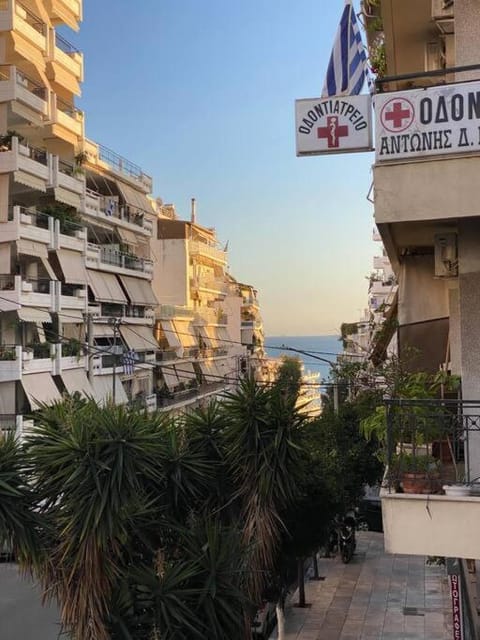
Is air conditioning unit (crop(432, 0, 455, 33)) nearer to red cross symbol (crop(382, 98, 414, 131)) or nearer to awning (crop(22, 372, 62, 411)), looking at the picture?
red cross symbol (crop(382, 98, 414, 131))

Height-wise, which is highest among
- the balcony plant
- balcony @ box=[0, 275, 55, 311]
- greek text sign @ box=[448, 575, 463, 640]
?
the balcony plant

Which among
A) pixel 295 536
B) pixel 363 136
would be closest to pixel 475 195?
pixel 363 136

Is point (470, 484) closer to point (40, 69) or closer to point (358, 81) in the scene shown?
point (358, 81)

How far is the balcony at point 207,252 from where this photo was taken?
51844mm

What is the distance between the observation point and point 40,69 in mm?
25875

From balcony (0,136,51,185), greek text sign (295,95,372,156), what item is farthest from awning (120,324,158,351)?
greek text sign (295,95,372,156)

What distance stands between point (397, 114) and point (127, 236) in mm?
31252

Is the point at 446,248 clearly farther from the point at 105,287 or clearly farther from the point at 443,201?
the point at 105,287

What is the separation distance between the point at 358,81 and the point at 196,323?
43554 mm

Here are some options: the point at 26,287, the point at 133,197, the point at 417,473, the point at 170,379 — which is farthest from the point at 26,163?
the point at 417,473

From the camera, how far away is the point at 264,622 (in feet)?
43.0

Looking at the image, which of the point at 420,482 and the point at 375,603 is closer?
the point at 420,482

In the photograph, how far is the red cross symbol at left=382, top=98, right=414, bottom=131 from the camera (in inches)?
209

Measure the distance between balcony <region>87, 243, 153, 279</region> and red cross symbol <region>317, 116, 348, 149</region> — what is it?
24.5m
